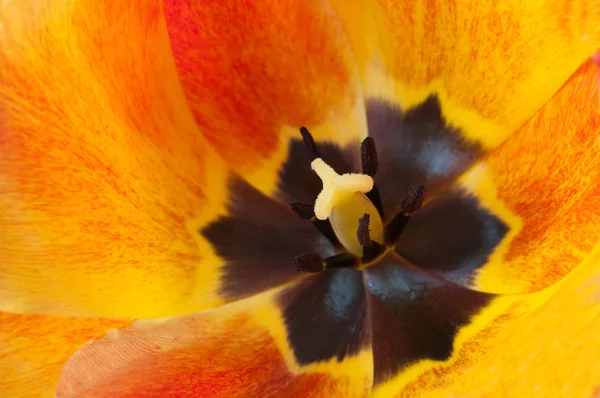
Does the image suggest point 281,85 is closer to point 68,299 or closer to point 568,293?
point 68,299

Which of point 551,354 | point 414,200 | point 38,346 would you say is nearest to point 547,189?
point 414,200

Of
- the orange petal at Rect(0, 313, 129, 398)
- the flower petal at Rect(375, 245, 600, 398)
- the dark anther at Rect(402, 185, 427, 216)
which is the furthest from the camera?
the dark anther at Rect(402, 185, 427, 216)

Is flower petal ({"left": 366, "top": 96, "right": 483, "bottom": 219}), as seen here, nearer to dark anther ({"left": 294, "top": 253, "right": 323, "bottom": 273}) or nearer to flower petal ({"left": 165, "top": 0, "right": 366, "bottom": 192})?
flower petal ({"left": 165, "top": 0, "right": 366, "bottom": 192})

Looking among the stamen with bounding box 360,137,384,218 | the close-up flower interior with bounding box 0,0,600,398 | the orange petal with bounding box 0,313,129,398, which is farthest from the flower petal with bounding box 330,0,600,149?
the orange petal with bounding box 0,313,129,398

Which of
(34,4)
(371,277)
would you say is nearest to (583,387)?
(371,277)

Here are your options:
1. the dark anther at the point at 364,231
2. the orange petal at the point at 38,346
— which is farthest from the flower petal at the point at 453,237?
the orange petal at the point at 38,346

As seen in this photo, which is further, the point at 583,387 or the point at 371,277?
the point at 371,277
